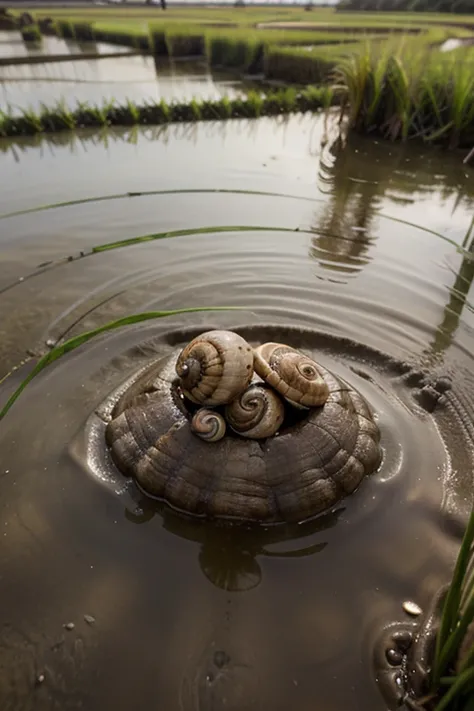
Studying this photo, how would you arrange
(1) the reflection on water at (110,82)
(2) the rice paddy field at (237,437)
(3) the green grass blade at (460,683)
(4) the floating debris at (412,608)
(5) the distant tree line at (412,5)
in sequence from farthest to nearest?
(5) the distant tree line at (412,5) → (1) the reflection on water at (110,82) → (4) the floating debris at (412,608) → (2) the rice paddy field at (237,437) → (3) the green grass blade at (460,683)

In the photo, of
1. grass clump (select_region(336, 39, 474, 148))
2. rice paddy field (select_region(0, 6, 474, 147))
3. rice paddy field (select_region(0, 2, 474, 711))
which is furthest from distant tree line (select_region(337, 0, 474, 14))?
rice paddy field (select_region(0, 2, 474, 711))

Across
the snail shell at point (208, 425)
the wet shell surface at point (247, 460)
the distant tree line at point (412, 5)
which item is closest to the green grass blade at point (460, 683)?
the wet shell surface at point (247, 460)

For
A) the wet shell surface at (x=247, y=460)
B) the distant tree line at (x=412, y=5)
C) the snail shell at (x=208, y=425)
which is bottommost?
the wet shell surface at (x=247, y=460)

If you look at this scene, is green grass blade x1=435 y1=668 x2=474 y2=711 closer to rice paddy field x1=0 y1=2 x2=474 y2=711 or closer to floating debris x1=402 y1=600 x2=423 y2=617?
rice paddy field x1=0 y1=2 x2=474 y2=711

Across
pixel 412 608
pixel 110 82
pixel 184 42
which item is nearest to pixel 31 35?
pixel 184 42

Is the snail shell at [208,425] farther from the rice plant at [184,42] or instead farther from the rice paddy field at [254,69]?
the rice plant at [184,42]

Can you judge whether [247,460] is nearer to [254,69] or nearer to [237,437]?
[237,437]
